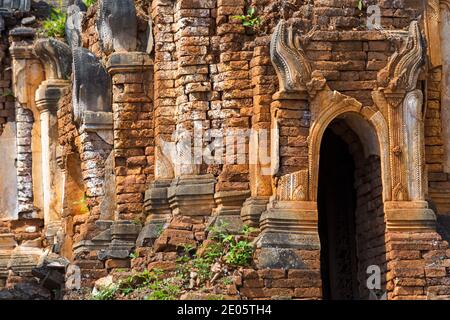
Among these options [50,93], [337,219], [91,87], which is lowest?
[337,219]

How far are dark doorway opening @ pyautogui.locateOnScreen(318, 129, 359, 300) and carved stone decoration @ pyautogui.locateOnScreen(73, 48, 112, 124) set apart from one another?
9.88 feet

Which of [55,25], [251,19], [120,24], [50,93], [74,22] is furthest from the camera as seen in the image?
[50,93]

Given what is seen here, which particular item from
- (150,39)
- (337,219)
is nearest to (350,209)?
(337,219)

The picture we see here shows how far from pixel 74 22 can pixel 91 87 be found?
2.91 meters

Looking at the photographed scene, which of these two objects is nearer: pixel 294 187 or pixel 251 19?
pixel 294 187

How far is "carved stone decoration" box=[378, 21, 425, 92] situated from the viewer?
28.6m

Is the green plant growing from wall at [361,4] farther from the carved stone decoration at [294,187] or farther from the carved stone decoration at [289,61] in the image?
the carved stone decoration at [294,187]

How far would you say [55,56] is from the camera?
34.5 meters

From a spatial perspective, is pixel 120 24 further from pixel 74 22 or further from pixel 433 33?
pixel 433 33

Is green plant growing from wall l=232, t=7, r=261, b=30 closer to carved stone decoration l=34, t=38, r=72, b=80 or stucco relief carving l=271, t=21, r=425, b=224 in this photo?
stucco relief carving l=271, t=21, r=425, b=224

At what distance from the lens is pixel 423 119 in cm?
2888

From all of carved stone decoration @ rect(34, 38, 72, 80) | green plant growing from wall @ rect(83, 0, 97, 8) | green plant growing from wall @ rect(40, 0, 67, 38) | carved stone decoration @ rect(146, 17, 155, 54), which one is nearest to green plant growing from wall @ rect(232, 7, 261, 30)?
carved stone decoration @ rect(146, 17, 155, 54)

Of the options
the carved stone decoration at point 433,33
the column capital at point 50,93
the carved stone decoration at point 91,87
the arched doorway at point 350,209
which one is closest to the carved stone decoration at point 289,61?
the arched doorway at point 350,209

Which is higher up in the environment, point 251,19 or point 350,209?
point 251,19
